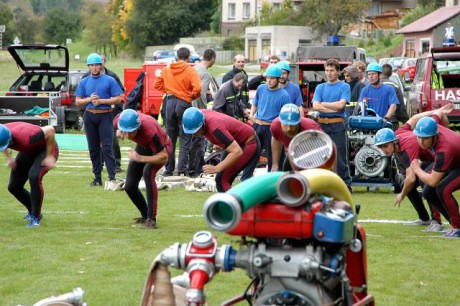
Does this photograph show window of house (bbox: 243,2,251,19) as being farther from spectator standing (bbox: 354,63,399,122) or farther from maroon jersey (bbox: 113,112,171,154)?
maroon jersey (bbox: 113,112,171,154)

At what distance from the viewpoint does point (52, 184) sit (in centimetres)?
1695

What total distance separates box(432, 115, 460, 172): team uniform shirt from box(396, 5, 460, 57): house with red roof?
6124 centimetres

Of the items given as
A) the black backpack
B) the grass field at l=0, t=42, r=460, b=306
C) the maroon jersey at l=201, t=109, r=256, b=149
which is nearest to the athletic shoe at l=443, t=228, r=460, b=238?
the grass field at l=0, t=42, r=460, b=306

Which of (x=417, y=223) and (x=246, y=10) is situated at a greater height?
(x=246, y=10)

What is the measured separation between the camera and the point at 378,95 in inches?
666

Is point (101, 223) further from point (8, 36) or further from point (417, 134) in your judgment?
point (8, 36)

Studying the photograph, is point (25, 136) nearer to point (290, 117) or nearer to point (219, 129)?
point (219, 129)

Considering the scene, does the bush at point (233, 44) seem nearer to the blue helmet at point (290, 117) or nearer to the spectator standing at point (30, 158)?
the spectator standing at point (30, 158)

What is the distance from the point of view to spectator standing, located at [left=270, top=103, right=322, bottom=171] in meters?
11.2

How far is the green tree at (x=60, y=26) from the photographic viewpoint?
376ft

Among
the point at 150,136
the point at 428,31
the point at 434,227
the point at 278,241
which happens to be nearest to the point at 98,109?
the point at 150,136

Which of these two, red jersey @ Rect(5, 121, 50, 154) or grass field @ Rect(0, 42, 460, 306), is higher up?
red jersey @ Rect(5, 121, 50, 154)

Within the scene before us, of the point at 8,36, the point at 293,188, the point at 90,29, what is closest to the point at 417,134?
the point at 293,188

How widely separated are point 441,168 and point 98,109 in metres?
6.70
